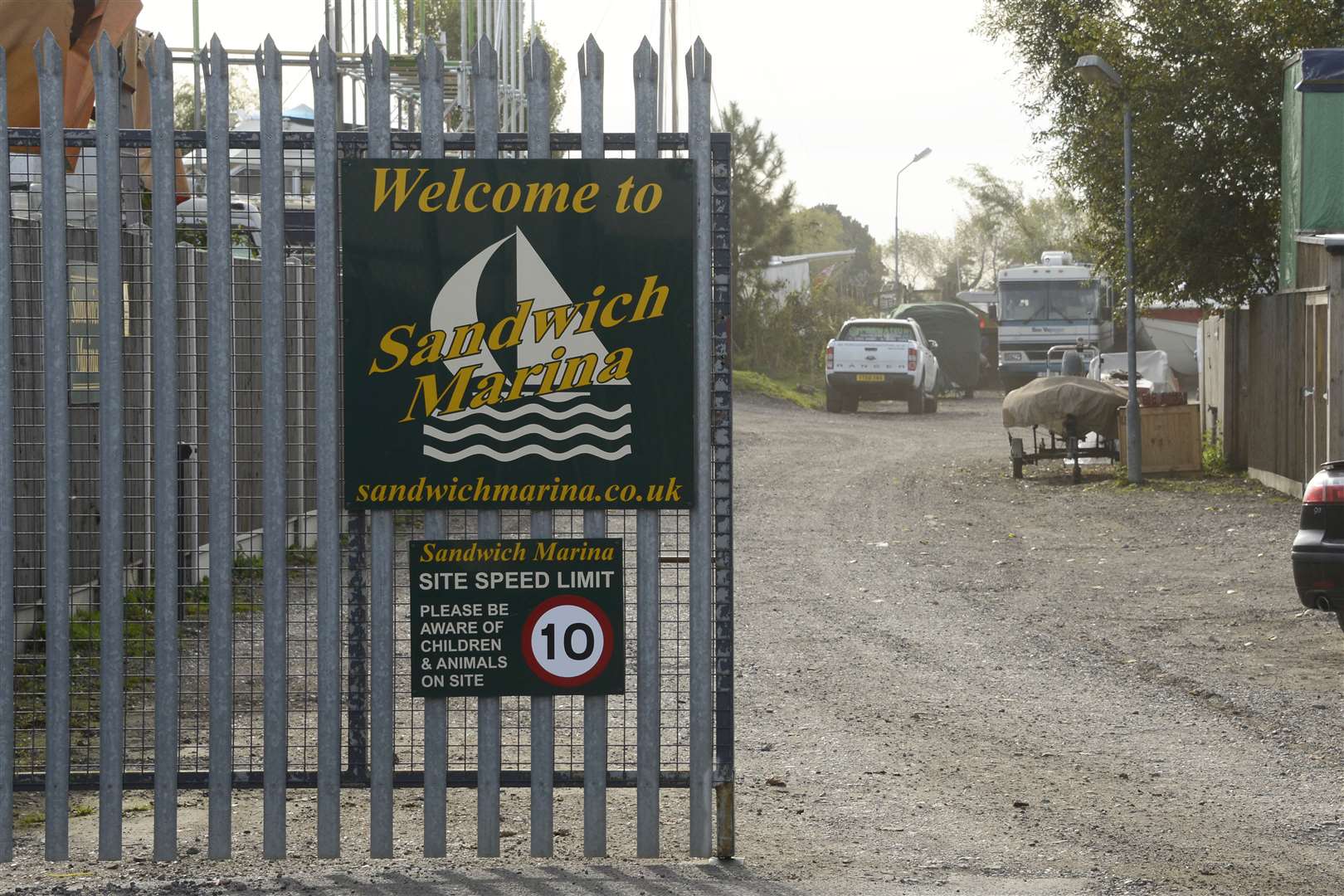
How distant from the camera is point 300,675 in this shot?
9.25 m

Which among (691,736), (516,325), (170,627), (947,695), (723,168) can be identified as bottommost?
(947,695)

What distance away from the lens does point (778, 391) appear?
125ft

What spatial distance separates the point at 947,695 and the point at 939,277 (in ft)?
322

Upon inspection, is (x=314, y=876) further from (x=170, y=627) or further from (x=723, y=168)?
(x=723, y=168)

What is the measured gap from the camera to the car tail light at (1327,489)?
862 centimetres

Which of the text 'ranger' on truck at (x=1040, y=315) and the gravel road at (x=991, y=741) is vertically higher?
the text 'ranger' on truck at (x=1040, y=315)

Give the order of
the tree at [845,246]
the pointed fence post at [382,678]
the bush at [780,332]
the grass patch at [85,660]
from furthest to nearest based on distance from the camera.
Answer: the tree at [845,246] → the bush at [780,332] → the grass patch at [85,660] → the pointed fence post at [382,678]

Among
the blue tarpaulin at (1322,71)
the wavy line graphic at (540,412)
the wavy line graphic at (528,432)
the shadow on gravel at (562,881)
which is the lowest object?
the shadow on gravel at (562,881)

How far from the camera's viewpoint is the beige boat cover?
19844 millimetres

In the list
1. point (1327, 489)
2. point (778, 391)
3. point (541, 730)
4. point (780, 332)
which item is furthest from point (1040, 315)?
point (541, 730)

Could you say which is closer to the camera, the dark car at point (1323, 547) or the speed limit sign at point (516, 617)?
the speed limit sign at point (516, 617)

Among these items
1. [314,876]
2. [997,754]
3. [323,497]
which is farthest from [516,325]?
[997,754]

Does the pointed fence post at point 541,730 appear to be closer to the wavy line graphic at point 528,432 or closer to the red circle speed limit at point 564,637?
the red circle speed limit at point 564,637

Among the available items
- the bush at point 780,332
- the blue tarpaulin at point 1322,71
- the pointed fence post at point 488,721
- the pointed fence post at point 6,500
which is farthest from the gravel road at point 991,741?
the bush at point 780,332
